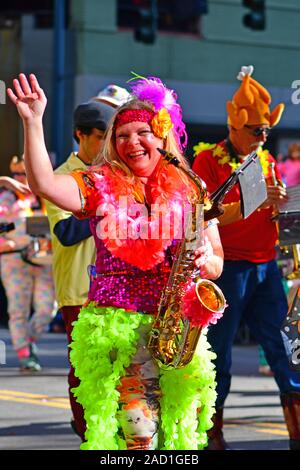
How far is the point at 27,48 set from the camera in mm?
23531

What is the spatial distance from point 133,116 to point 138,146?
125mm

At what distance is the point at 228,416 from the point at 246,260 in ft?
6.62

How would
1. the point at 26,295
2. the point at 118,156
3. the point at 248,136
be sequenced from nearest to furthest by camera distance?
the point at 118,156 < the point at 248,136 < the point at 26,295

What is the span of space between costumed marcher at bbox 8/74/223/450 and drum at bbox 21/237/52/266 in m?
6.02

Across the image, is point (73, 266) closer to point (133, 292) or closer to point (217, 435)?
point (217, 435)

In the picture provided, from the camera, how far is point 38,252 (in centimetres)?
1108

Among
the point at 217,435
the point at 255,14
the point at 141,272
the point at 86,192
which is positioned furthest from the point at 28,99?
the point at 255,14

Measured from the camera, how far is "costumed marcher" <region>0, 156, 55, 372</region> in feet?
36.6

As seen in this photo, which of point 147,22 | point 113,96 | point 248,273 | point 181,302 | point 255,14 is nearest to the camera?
point 181,302

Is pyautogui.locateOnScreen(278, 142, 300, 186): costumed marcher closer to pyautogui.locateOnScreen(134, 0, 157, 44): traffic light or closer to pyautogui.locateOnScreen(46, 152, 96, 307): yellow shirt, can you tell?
pyautogui.locateOnScreen(134, 0, 157, 44): traffic light

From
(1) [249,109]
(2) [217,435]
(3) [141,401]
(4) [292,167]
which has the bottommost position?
(4) [292,167]

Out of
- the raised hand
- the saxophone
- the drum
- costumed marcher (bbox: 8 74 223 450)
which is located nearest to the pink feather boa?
costumed marcher (bbox: 8 74 223 450)

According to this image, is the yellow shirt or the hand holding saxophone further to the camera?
the yellow shirt

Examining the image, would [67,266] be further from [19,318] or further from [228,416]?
[19,318]
